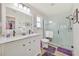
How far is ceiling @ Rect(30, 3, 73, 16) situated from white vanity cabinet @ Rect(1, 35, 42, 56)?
1.42ft

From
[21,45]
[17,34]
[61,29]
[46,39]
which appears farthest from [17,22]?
[61,29]

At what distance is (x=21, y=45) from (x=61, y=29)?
0.69m

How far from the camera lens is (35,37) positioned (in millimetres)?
1645

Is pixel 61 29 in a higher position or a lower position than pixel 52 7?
lower

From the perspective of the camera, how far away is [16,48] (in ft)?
4.94

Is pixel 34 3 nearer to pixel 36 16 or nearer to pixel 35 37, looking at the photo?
pixel 36 16

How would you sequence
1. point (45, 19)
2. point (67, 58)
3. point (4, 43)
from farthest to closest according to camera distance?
1. point (45, 19)
2. point (67, 58)
3. point (4, 43)

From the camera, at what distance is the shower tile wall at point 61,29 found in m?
1.58

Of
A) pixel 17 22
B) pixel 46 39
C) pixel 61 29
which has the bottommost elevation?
pixel 46 39

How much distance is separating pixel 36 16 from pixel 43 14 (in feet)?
0.39

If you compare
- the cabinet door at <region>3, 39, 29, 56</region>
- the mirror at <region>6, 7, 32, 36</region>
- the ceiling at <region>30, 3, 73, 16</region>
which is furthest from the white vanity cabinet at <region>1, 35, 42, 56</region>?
the ceiling at <region>30, 3, 73, 16</region>

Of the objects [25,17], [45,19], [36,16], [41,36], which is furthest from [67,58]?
[25,17]

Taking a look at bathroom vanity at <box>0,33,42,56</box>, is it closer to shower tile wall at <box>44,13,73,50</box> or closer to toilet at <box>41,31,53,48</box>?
toilet at <box>41,31,53,48</box>

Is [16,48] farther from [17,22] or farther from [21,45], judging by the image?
[17,22]
